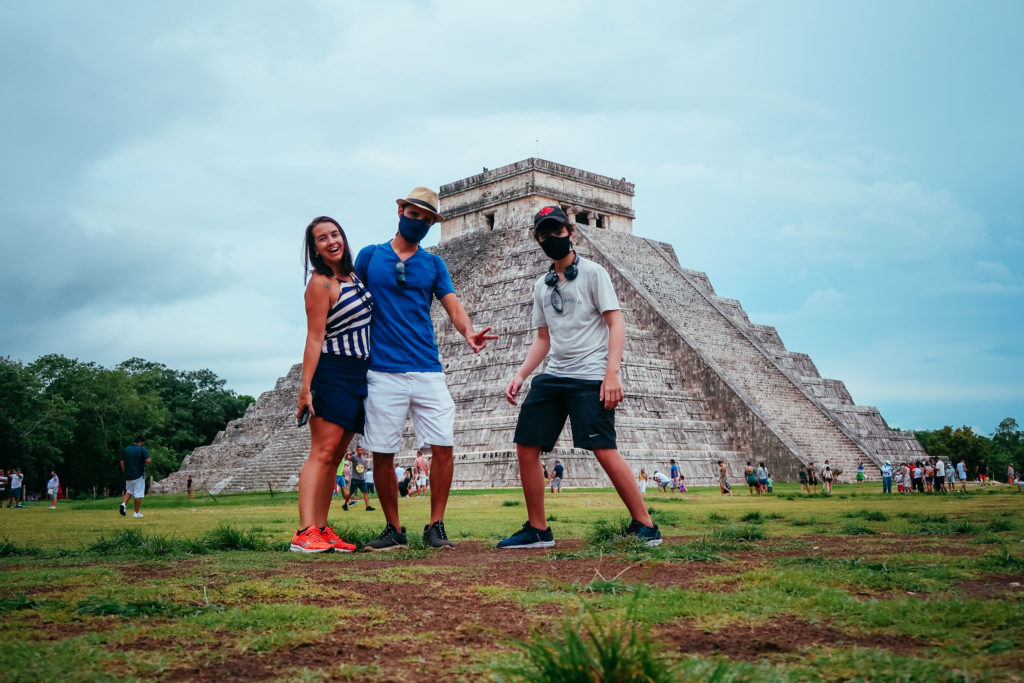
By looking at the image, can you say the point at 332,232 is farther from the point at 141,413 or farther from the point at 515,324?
the point at 141,413

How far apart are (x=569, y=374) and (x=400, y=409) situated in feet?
4.03

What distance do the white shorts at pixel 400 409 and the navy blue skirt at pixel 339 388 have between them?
9 cm

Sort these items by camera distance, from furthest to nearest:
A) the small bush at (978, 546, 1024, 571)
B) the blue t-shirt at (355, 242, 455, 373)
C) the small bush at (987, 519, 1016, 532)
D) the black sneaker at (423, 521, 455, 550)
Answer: the small bush at (987, 519, 1016, 532)
the blue t-shirt at (355, 242, 455, 373)
the black sneaker at (423, 521, 455, 550)
the small bush at (978, 546, 1024, 571)

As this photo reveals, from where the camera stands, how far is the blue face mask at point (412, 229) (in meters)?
6.83

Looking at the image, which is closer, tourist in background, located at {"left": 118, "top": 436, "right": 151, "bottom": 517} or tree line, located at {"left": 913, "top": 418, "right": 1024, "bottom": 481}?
tourist in background, located at {"left": 118, "top": 436, "right": 151, "bottom": 517}

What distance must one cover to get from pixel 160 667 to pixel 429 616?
110 cm

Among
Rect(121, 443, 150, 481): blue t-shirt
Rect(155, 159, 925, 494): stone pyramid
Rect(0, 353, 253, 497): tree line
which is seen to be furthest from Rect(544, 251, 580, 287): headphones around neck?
Rect(0, 353, 253, 497): tree line

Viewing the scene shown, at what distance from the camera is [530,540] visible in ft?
20.4

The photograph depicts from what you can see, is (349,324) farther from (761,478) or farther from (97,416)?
(97,416)

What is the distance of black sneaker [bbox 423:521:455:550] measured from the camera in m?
6.26

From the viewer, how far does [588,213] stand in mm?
43125

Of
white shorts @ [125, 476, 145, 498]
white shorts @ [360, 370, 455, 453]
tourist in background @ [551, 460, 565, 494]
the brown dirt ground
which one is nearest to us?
the brown dirt ground

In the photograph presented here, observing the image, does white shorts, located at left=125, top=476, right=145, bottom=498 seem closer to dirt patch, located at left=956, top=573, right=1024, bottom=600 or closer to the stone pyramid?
the stone pyramid

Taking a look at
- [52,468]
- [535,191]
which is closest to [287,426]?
[535,191]
